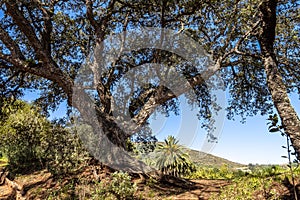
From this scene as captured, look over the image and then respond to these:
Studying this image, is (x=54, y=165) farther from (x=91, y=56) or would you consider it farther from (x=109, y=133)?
(x=91, y=56)

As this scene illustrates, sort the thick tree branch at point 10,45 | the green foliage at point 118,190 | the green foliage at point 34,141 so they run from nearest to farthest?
1. the green foliage at point 118,190
2. the thick tree branch at point 10,45
3. the green foliage at point 34,141

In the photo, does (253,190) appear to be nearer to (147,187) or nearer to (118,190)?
(147,187)

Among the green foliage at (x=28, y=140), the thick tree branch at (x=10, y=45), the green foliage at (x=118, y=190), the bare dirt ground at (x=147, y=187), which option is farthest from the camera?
the green foliage at (x=28, y=140)

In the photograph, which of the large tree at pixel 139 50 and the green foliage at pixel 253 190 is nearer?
the green foliage at pixel 253 190

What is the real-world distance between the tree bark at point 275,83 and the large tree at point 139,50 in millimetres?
1218

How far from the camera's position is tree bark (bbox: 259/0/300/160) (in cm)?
512

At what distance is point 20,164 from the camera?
600 inches

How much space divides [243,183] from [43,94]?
32.8 ft

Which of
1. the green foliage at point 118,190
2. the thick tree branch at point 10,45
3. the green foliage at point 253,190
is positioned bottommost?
the green foliage at point 118,190

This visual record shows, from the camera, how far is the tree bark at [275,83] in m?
5.12

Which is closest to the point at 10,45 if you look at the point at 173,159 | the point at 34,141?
the point at 34,141

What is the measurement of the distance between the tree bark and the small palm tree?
9.01 meters

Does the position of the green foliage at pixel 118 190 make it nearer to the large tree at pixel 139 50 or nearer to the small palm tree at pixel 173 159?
the large tree at pixel 139 50

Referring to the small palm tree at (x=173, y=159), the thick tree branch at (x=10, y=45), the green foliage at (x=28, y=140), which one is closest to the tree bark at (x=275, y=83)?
the thick tree branch at (x=10, y=45)
